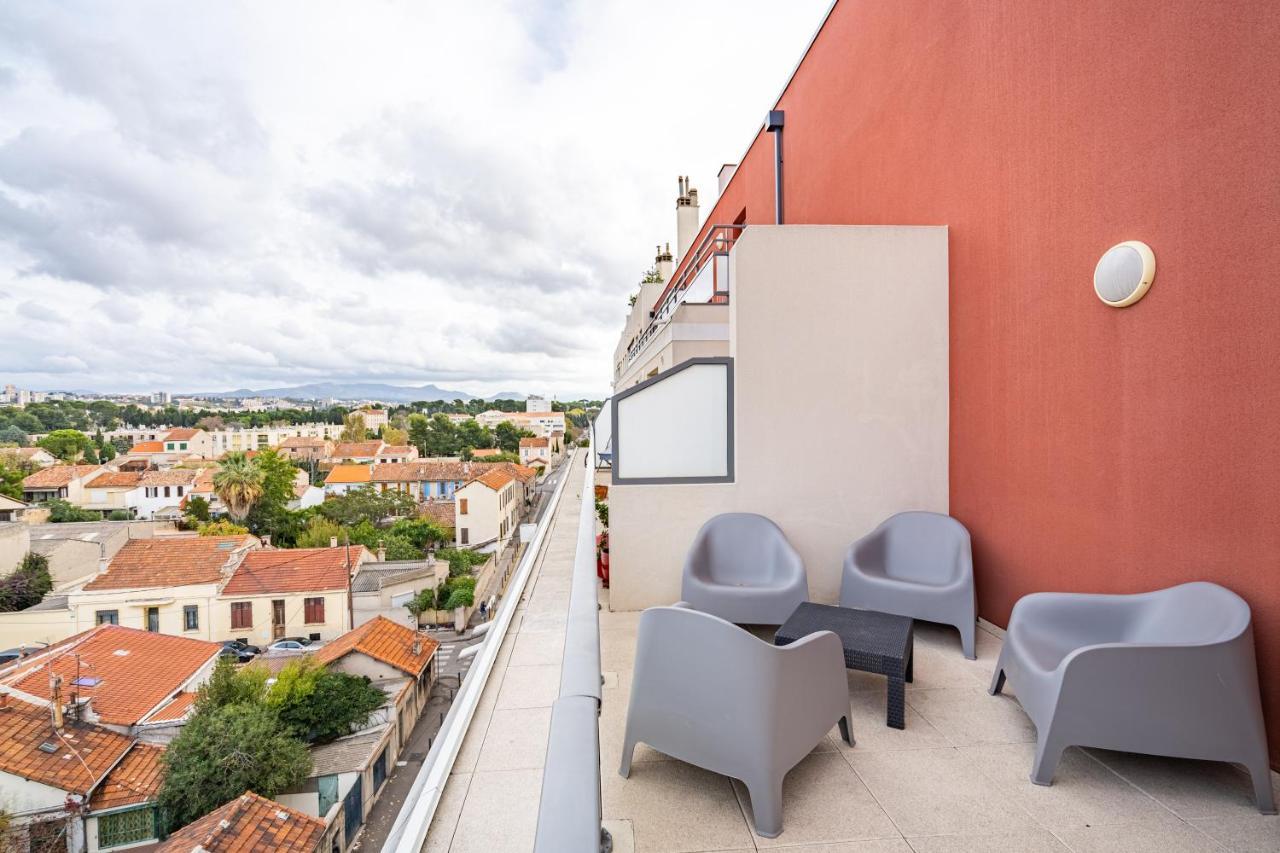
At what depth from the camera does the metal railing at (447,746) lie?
2.24 m

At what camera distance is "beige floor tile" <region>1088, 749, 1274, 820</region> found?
6.45 ft

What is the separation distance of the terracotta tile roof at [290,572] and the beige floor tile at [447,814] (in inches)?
945

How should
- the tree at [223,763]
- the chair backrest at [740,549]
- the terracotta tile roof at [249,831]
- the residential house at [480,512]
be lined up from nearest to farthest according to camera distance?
the chair backrest at [740,549] → the terracotta tile roof at [249,831] → the tree at [223,763] → the residential house at [480,512]

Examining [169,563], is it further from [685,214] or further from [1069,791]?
[1069,791]

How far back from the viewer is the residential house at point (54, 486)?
144 feet

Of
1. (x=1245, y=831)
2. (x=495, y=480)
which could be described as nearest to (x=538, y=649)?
(x=1245, y=831)

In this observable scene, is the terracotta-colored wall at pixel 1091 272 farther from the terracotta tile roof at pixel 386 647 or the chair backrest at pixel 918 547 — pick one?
the terracotta tile roof at pixel 386 647

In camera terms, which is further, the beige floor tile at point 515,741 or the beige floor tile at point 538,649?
the beige floor tile at point 538,649

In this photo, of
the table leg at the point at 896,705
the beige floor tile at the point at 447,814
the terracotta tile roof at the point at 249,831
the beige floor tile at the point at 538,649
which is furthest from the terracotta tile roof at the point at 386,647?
the table leg at the point at 896,705

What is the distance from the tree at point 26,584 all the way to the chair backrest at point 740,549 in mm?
34588

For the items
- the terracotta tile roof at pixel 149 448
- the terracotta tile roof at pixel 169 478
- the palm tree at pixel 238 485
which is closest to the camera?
the palm tree at pixel 238 485

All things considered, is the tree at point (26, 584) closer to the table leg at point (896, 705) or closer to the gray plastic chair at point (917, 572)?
the gray plastic chair at point (917, 572)

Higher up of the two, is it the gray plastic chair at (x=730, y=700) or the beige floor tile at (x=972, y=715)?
the gray plastic chair at (x=730, y=700)

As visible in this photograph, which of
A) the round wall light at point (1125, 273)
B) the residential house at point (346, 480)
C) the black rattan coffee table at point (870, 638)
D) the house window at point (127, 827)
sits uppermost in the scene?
the round wall light at point (1125, 273)
